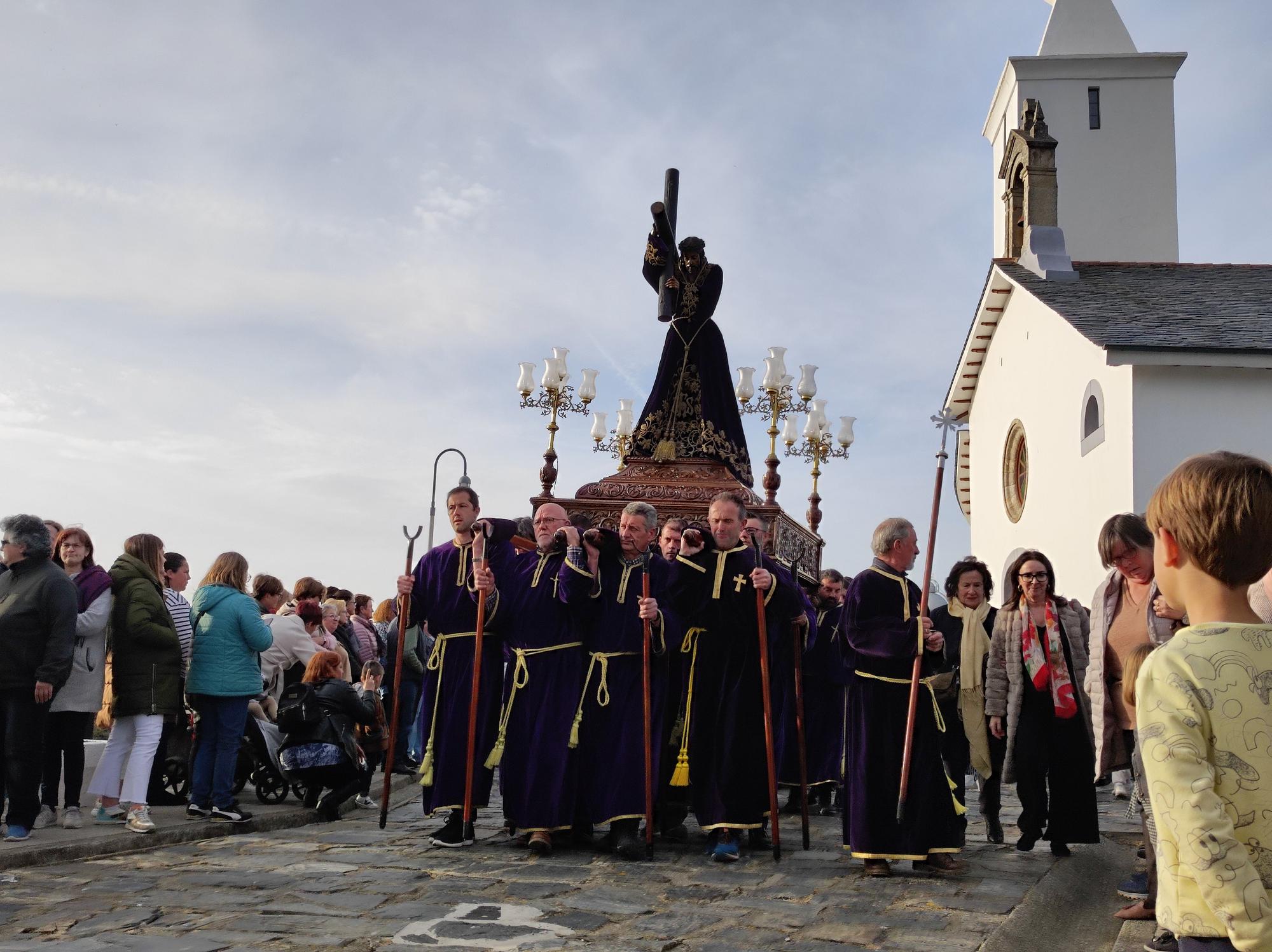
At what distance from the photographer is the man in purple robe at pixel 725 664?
685 centimetres

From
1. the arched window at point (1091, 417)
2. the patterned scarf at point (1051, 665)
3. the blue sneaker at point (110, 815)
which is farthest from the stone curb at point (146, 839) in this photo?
the arched window at point (1091, 417)

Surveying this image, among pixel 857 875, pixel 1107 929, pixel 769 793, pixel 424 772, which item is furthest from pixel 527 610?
pixel 1107 929

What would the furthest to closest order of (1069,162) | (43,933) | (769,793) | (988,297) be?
(1069,162) → (988,297) → (769,793) → (43,933)

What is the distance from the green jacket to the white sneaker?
562mm

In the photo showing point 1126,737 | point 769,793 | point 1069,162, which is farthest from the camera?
point 1069,162

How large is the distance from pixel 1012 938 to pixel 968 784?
7.45 m

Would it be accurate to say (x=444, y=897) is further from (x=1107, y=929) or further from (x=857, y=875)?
(x=1107, y=929)

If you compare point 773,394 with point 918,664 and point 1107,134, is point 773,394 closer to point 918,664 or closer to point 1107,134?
point 918,664

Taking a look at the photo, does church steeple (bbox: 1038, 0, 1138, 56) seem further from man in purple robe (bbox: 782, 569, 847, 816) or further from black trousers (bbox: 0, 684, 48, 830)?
black trousers (bbox: 0, 684, 48, 830)

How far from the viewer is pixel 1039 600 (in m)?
6.86

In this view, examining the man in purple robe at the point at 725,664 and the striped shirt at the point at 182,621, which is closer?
the man in purple robe at the point at 725,664

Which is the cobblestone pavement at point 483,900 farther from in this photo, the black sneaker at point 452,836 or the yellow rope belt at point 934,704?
the yellow rope belt at point 934,704

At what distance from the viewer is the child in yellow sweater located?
85.0 inches

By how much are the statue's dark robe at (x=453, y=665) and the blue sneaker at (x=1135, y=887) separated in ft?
11.2
